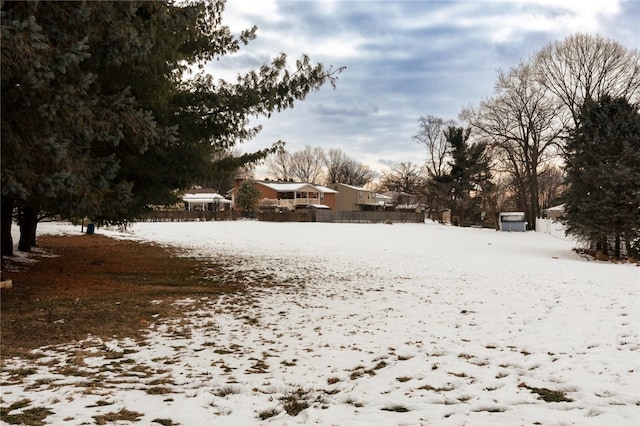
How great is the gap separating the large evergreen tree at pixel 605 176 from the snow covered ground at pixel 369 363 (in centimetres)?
907

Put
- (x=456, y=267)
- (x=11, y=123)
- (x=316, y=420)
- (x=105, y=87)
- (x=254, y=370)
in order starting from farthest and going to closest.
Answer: (x=456, y=267) → (x=105, y=87) → (x=11, y=123) → (x=254, y=370) → (x=316, y=420)

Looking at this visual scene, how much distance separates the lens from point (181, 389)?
4051 mm

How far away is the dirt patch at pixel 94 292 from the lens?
230 inches

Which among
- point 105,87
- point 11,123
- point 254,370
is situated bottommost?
point 254,370

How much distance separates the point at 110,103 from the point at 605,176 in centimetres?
1733

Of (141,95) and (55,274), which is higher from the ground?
(141,95)

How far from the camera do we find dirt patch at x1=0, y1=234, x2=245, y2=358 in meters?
5.85

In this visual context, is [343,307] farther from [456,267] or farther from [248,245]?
[248,245]

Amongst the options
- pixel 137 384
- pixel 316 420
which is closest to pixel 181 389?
pixel 137 384

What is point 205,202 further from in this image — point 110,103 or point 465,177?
point 110,103

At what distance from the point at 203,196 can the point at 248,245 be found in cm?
4524

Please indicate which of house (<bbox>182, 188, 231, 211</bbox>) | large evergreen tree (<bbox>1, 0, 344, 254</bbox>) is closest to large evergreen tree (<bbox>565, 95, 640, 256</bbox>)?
large evergreen tree (<bbox>1, 0, 344, 254</bbox>)

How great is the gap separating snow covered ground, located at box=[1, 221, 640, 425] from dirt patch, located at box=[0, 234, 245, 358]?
492 millimetres

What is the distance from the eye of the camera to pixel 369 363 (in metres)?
4.92
